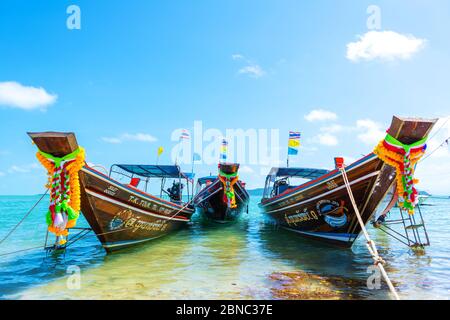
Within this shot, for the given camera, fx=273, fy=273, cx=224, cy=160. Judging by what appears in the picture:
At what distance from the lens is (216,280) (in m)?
6.05

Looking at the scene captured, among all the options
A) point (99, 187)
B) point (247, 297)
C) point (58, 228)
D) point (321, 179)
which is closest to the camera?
point (247, 297)

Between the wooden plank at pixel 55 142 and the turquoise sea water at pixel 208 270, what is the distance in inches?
115

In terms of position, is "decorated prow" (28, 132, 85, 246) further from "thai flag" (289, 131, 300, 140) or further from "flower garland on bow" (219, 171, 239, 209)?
"thai flag" (289, 131, 300, 140)

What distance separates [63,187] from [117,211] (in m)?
2.20

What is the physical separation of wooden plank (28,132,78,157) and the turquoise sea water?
2912 mm

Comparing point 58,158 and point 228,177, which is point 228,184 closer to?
point 228,177

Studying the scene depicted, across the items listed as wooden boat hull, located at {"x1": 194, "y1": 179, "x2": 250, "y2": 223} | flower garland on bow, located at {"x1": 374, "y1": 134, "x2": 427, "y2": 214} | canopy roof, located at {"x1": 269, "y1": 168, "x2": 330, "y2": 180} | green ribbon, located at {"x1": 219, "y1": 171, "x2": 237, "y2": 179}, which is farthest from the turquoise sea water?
canopy roof, located at {"x1": 269, "y1": 168, "x2": 330, "y2": 180}

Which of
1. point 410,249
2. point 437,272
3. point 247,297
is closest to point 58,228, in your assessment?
point 247,297

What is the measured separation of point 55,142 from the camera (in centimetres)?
590

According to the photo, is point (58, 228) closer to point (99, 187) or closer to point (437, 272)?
point (99, 187)

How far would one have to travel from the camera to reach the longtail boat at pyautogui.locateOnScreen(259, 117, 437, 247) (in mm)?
6273

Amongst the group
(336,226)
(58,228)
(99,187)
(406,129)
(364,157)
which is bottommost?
(336,226)
